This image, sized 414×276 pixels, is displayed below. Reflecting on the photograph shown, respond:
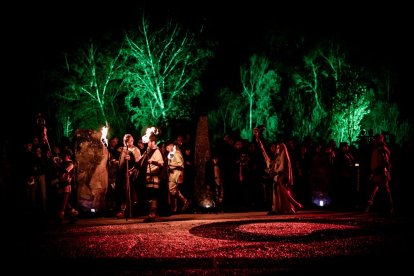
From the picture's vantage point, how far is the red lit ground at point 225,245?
7395mm

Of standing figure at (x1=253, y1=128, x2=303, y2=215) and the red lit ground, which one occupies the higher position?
standing figure at (x1=253, y1=128, x2=303, y2=215)

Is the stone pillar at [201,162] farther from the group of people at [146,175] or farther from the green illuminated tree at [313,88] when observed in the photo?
the green illuminated tree at [313,88]

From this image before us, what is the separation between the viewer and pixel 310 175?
17.1 m

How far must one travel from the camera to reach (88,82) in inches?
1497

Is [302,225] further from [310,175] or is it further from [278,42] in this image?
[278,42]

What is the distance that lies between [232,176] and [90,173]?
16.5ft

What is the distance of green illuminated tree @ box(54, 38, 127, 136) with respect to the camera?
37.3 m

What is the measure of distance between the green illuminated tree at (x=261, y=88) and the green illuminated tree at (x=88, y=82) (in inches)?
730

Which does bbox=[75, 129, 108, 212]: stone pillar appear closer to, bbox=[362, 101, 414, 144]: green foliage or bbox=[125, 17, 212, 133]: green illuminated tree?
bbox=[125, 17, 212, 133]: green illuminated tree

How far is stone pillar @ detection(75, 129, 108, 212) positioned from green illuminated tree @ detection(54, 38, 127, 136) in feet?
70.0

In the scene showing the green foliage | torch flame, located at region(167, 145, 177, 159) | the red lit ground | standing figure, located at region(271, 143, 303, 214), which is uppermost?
the green foliage

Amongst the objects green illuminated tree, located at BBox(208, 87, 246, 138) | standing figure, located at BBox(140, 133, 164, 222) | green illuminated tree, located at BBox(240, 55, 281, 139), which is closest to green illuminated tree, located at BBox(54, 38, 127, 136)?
green illuminated tree, located at BBox(240, 55, 281, 139)

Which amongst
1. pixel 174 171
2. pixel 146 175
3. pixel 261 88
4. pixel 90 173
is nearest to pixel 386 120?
pixel 261 88

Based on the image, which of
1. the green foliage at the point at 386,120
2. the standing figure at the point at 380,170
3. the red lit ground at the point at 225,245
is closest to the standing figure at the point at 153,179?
the red lit ground at the point at 225,245
